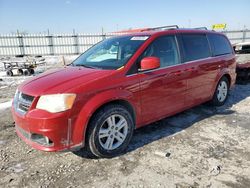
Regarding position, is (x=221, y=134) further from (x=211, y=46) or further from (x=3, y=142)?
(x=3, y=142)

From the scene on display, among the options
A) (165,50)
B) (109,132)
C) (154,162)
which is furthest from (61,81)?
(165,50)

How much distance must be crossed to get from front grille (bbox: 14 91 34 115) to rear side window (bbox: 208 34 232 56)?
396cm

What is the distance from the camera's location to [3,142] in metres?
4.11

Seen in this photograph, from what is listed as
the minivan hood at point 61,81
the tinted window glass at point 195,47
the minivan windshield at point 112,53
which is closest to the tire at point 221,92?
the tinted window glass at point 195,47

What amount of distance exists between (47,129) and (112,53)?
5.87 feet

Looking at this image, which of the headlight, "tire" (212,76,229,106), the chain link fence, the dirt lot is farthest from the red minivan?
the chain link fence

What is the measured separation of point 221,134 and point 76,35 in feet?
70.8

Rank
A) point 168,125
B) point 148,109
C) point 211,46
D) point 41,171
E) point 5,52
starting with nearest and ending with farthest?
point 41,171 → point 148,109 → point 168,125 → point 211,46 → point 5,52

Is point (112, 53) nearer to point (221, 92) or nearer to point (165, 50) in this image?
point (165, 50)

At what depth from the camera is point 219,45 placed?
5535mm

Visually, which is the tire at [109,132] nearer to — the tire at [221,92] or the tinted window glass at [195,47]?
the tinted window glass at [195,47]

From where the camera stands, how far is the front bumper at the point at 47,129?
2.91 meters

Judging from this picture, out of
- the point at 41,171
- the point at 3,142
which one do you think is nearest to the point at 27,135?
the point at 41,171

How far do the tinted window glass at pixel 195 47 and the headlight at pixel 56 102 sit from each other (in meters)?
2.42
